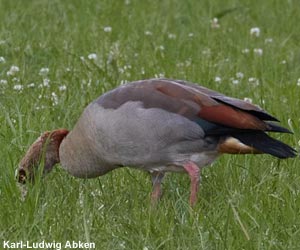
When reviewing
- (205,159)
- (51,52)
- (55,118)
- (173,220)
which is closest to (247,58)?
(51,52)

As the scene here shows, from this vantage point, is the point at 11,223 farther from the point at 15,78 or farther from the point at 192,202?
the point at 15,78

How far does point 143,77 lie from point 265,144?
2.55 m

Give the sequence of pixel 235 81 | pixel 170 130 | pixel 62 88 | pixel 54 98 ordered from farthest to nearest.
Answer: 1. pixel 235 81
2. pixel 62 88
3. pixel 54 98
4. pixel 170 130

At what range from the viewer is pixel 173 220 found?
19.1ft

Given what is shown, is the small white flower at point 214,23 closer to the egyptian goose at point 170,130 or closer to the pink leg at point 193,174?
the egyptian goose at point 170,130

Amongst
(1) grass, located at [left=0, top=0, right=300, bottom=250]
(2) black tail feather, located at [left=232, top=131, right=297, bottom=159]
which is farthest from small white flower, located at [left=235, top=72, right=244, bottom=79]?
(2) black tail feather, located at [left=232, top=131, right=297, bottom=159]

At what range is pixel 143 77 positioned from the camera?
28.4 feet

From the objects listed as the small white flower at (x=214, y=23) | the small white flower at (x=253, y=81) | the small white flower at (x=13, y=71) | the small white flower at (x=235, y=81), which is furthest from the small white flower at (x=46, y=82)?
the small white flower at (x=214, y=23)

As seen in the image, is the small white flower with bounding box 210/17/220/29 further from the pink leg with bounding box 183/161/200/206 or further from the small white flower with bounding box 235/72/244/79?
the pink leg with bounding box 183/161/200/206

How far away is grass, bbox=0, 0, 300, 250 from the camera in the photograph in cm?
567

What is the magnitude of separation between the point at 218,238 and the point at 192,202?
0.70m

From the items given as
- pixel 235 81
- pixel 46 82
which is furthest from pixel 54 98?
pixel 235 81

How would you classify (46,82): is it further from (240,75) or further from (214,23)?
(214,23)

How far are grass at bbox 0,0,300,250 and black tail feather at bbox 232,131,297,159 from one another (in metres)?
0.21
